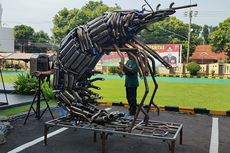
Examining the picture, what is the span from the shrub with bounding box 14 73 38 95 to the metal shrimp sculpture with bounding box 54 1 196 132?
730 centimetres

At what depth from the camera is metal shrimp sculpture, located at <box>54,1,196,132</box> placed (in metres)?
5.91

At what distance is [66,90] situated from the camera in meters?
6.51

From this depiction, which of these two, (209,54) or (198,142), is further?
(209,54)

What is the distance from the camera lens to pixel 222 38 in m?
39.1

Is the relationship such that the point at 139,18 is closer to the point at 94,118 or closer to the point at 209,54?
the point at 94,118

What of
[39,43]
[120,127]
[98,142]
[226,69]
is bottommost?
[98,142]

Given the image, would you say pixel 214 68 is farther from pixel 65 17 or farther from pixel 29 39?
pixel 29 39

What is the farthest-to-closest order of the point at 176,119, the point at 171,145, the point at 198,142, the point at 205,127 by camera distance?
the point at 176,119 → the point at 205,127 → the point at 198,142 → the point at 171,145

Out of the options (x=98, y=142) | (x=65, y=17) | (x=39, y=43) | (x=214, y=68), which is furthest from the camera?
(x=39, y=43)

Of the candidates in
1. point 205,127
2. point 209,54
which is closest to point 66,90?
point 205,127

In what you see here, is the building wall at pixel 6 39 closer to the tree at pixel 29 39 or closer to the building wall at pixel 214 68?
the tree at pixel 29 39

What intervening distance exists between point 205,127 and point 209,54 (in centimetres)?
4222

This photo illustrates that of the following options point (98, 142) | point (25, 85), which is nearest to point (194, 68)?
point (25, 85)

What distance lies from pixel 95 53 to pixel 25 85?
823 cm
